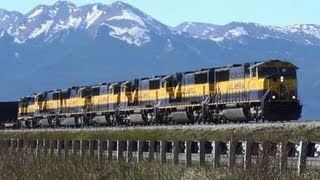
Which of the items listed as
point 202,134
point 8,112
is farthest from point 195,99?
point 8,112

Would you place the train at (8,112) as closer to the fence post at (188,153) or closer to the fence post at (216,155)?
the fence post at (188,153)

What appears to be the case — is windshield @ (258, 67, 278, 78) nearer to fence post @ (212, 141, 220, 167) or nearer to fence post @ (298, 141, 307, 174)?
fence post @ (212, 141, 220, 167)

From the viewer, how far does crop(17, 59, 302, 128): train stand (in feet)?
133

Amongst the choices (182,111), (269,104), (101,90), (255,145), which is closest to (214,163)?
(255,145)

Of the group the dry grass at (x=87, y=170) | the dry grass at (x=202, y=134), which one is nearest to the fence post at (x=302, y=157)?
the dry grass at (x=87, y=170)

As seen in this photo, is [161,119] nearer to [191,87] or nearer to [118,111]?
A: [191,87]

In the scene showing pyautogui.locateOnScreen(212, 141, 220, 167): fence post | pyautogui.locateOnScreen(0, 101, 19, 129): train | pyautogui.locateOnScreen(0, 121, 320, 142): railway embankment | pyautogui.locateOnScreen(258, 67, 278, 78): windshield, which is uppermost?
pyautogui.locateOnScreen(258, 67, 278, 78): windshield

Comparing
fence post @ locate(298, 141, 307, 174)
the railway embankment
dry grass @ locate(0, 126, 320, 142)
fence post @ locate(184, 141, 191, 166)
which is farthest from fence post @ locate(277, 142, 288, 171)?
fence post @ locate(184, 141, 191, 166)

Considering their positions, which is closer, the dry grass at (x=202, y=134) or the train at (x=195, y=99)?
the dry grass at (x=202, y=134)

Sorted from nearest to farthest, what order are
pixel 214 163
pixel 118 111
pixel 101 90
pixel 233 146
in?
pixel 233 146, pixel 214 163, pixel 118 111, pixel 101 90

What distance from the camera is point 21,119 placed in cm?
7825

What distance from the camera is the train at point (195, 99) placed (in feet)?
133

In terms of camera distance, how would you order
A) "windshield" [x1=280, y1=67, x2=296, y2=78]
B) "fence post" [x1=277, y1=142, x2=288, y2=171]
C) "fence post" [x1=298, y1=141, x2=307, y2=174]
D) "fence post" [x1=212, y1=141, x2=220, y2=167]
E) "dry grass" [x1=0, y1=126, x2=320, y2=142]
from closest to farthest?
"fence post" [x1=277, y1=142, x2=288, y2=171] < "fence post" [x1=298, y1=141, x2=307, y2=174] < "fence post" [x1=212, y1=141, x2=220, y2=167] < "dry grass" [x1=0, y1=126, x2=320, y2=142] < "windshield" [x1=280, y1=67, x2=296, y2=78]

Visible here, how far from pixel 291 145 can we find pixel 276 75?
2301 cm
